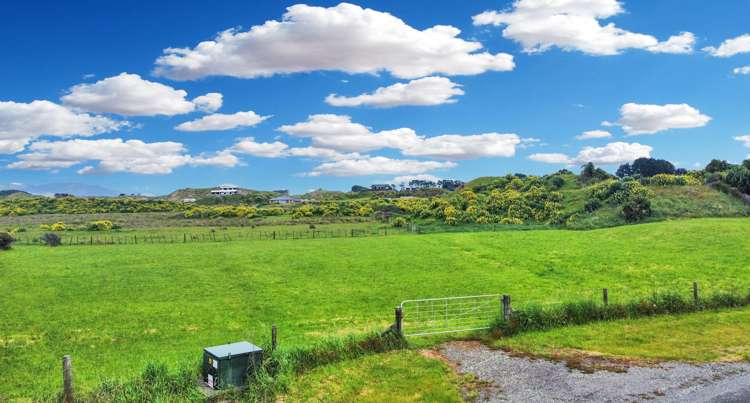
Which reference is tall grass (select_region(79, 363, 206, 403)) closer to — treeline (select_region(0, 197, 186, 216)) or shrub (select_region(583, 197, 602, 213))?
shrub (select_region(583, 197, 602, 213))

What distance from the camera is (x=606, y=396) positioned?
13.7m

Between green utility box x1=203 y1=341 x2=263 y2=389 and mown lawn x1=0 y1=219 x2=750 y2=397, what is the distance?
1.87 m

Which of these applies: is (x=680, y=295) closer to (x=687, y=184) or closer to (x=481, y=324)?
(x=481, y=324)

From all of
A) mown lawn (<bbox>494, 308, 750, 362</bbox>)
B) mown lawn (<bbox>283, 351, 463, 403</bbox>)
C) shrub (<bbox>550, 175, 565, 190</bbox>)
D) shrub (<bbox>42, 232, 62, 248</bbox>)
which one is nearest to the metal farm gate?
mown lawn (<bbox>283, 351, 463, 403</bbox>)

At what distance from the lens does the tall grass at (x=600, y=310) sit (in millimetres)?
20062

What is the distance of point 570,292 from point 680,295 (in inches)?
372

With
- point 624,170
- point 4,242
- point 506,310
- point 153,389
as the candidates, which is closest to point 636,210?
point 506,310

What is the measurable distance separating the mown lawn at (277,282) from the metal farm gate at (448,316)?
1.58 metres

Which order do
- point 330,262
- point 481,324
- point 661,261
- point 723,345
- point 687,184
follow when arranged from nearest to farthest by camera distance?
point 723,345, point 481,324, point 661,261, point 330,262, point 687,184

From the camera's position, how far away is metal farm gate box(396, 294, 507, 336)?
20.8 metres

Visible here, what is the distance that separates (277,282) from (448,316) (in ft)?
52.8

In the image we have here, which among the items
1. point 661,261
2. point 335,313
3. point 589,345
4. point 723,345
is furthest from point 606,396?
point 661,261

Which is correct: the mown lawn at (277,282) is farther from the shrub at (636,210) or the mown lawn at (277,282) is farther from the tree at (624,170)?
the tree at (624,170)

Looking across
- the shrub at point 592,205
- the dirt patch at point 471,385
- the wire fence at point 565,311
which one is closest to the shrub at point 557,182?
the shrub at point 592,205
